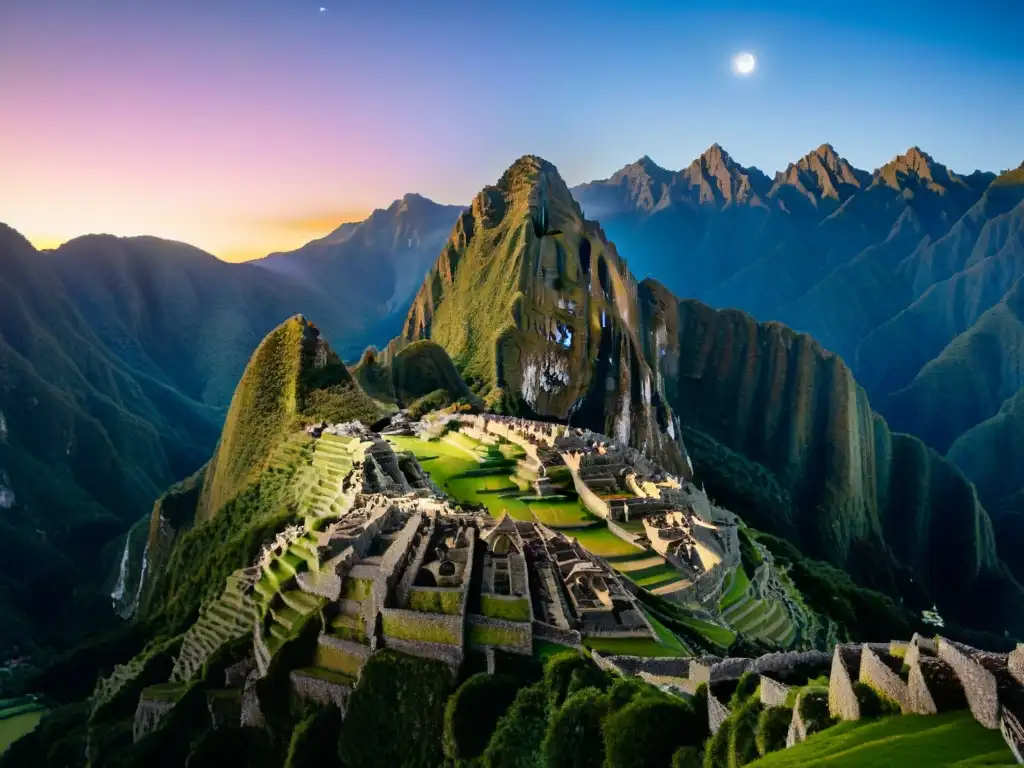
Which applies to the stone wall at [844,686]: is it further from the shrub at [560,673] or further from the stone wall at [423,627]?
the stone wall at [423,627]

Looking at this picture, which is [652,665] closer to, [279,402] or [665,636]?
[665,636]

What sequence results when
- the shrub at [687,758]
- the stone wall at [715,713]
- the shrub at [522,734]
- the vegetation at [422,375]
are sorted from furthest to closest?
the vegetation at [422,375] < the shrub at [522,734] < the stone wall at [715,713] < the shrub at [687,758]

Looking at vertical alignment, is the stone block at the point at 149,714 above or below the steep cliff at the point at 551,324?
below

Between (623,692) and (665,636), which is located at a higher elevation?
(623,692)

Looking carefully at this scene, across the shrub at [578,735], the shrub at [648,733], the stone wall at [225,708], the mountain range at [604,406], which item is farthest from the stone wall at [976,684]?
the mountain range at [604,406]

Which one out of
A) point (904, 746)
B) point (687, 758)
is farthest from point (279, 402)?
point (904, 746)

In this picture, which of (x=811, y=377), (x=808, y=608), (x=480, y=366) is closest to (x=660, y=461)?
(x=480, y=366)
